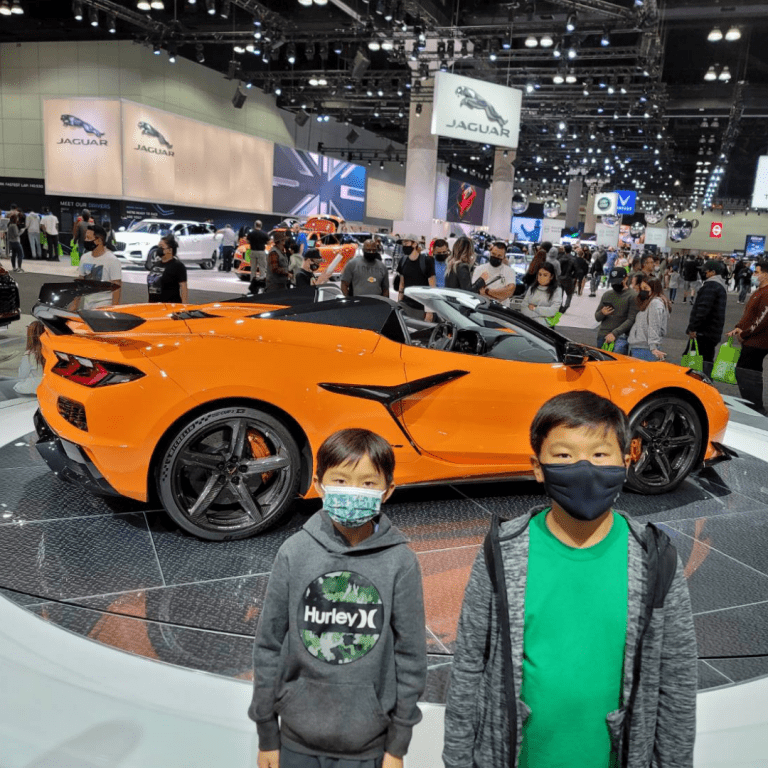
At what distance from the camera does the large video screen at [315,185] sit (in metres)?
31.4

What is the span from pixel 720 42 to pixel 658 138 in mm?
10314

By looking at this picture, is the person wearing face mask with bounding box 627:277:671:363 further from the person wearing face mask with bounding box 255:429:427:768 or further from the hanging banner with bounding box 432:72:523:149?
the hanging banner with bounding box 432:72:523:149

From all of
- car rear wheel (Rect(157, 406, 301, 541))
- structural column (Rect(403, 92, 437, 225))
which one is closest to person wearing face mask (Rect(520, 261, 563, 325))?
car rear wheel (Rect(157, 406, 301, 541))

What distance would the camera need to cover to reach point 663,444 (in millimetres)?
4566

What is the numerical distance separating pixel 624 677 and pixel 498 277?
748 centimetres

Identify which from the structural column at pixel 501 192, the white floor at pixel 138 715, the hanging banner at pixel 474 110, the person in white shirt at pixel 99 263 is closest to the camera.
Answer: the white floor at pixel 138 715

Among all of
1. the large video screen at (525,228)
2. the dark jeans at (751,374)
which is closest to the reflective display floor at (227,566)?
the dark jeans at (751,374)

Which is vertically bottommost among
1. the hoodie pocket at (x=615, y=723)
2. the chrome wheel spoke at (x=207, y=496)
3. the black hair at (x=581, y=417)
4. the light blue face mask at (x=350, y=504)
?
the chrome wheel spoke at (x=207, y=496)

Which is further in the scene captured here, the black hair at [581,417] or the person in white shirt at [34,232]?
the person in white shirt at [34,232]

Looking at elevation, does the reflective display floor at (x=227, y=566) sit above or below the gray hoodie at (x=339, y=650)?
below

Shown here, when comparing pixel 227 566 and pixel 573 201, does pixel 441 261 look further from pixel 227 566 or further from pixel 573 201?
pixel 573 201

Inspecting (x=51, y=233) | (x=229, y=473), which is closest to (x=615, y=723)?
(x=229, y=473)

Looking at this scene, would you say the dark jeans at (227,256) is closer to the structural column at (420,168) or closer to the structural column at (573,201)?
the structural column at (420,168)

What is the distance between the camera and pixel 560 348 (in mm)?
4375
